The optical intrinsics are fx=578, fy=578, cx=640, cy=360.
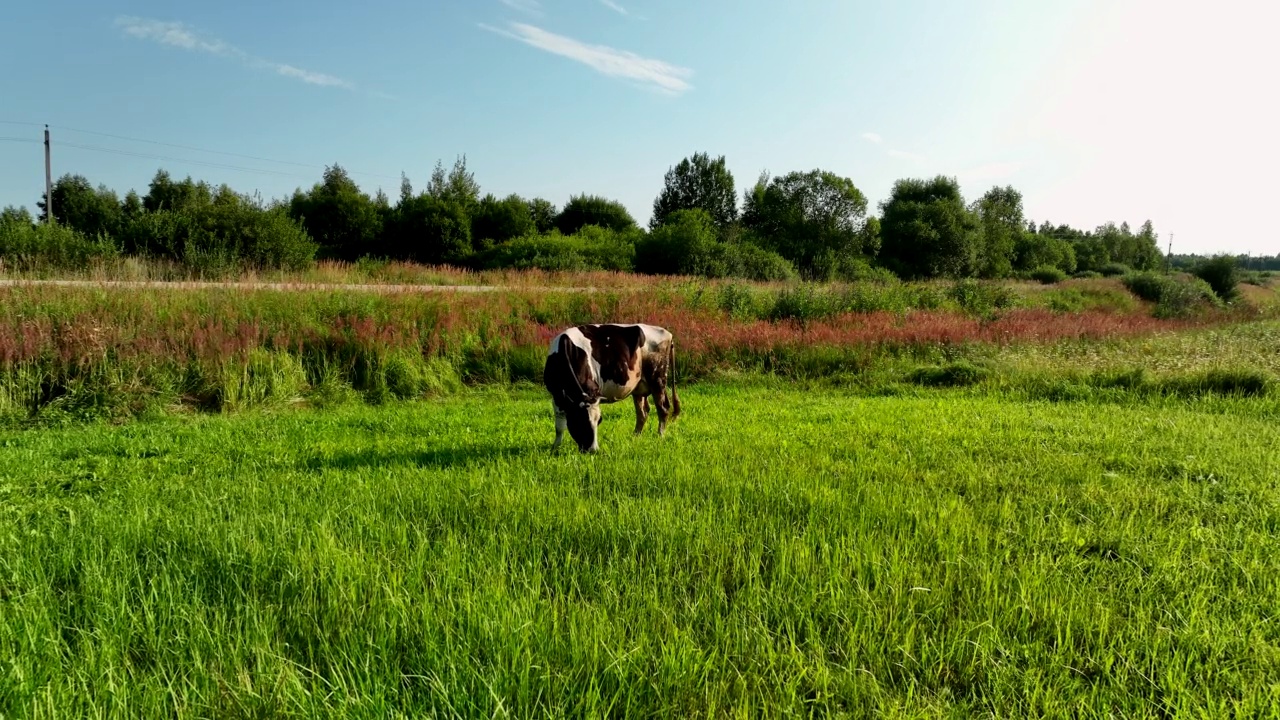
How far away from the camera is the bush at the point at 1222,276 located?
1448 inches

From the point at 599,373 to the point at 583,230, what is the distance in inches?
1308

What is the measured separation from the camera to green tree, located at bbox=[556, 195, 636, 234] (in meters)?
48.5

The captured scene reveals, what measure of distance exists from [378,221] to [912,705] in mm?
43964

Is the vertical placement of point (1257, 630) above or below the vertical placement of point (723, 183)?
below

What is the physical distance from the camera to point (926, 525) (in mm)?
3521

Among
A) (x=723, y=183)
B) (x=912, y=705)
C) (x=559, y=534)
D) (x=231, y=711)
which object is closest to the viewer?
(x=231, y=711)

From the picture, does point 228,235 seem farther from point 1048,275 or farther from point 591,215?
point 1048,275

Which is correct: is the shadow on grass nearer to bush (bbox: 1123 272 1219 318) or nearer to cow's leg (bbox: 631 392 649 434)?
cow's leg (bbox: 631 392 649 434)

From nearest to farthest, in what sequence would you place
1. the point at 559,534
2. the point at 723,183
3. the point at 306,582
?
the point at 306,582 < the point at 559,534 < the point at 723,183

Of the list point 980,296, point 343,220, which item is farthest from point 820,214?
point 343,220

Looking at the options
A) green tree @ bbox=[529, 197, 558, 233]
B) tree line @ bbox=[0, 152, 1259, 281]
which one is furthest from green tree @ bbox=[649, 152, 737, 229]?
green tree @ bbox=[529, 197, 558, 233]

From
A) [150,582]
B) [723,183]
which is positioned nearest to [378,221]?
[723,183]

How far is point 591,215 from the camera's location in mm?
48656

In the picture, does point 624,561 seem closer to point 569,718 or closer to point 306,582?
point 569,718
